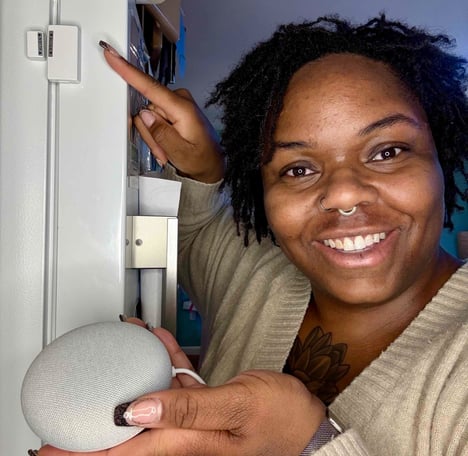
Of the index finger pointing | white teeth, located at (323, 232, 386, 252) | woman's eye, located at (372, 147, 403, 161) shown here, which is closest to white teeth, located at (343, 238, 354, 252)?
white teeth, located at (323, 232, 386, 252)

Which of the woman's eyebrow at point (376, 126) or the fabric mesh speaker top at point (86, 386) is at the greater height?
the woman's eyebrow at point (376, 126)

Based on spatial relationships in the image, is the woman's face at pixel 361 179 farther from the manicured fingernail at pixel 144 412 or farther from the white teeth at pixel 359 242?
the manicured fingernail at pixel 144 412

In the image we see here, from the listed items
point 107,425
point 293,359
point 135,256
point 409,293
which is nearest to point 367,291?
point 409,293

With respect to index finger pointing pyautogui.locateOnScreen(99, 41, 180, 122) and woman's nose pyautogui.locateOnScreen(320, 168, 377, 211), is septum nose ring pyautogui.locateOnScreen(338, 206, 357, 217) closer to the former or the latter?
woman's nose pyautogui.locateOnScreen(320, 168, 377, 211)

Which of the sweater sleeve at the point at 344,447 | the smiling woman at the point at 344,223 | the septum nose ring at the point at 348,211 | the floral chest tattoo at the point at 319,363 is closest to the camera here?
the sweater sleeve at the point at 344,447

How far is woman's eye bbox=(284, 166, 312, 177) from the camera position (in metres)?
0.84

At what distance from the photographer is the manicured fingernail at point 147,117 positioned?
86cm

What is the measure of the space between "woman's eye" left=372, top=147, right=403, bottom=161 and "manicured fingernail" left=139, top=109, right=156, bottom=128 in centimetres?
37

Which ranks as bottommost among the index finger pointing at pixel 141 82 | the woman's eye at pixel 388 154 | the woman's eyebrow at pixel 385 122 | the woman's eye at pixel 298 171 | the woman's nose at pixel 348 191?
the woman's nose at pixel 348 191

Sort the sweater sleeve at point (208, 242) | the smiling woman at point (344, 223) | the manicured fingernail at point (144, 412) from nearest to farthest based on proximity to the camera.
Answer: the manicured fingernail at point (144, 412) < the smiling woman at point (344, 223) < the sweater sleeve at point (208, 242)

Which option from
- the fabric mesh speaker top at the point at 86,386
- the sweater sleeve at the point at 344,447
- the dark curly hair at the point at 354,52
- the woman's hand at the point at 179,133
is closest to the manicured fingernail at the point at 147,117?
the woman's hand at the point at 179,133

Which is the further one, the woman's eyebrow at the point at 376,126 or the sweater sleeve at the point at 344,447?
the woman's eyebrow at the point at 376,126

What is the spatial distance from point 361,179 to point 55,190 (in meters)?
0.43

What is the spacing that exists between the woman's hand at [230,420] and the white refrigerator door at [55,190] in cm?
15
